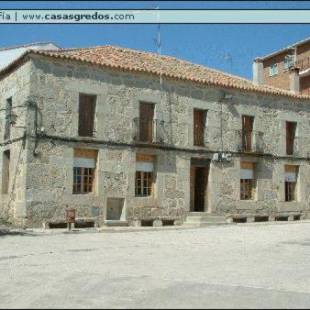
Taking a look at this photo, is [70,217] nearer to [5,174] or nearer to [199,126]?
[5,174]

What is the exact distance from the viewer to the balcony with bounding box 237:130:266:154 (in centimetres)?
2078

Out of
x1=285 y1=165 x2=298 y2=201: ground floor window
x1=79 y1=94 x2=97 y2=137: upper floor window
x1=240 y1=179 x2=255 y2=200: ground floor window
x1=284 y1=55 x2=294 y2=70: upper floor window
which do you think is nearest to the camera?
x1=79 y1=94 x2=97 y2=137: upper floor window

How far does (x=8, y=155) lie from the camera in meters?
18.4

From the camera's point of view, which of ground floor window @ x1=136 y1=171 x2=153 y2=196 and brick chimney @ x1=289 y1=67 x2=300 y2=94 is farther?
brick chimney @ x1=289 y1=67 x2=300 y2=94

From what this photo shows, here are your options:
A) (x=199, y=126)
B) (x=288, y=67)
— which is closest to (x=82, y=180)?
(x=199, y=126)

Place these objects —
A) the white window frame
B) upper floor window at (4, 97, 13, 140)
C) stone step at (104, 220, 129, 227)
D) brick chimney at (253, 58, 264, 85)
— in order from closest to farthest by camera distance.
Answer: stone step at (104, 220, 129, 227) → upper floor window at (4, 97, 13, 140) → brick chimney at (253, 58, 264, 85) → the white window frame

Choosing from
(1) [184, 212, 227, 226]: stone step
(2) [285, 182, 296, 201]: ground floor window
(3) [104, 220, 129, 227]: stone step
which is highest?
(2) [285, 182, 296, 201]: ground floor window

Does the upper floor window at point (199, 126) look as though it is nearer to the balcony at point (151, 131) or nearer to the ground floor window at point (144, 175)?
the balcony at point (151, 131)

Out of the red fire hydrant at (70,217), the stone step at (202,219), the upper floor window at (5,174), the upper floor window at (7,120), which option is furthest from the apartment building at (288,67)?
the red fire hydrant at (70,217)

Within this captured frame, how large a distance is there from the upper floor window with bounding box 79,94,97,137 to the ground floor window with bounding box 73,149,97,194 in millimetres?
632

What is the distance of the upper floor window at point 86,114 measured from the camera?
17328 mm

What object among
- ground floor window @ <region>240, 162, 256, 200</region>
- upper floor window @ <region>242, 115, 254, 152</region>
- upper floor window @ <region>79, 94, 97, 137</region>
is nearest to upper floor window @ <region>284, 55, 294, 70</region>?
upper floor window @ <region>242, 115, 254, 152</region>

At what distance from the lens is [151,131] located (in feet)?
61.2

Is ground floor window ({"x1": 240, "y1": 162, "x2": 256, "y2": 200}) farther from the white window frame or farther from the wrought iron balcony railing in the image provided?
the white window frame
